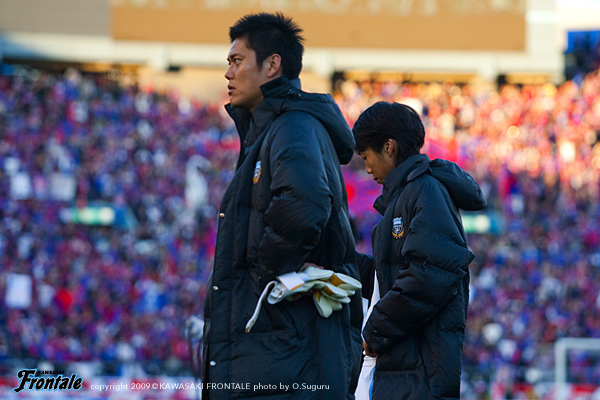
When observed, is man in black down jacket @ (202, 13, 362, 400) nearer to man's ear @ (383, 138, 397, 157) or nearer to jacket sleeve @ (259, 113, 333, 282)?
jacket sleeve @ (259, 113, 333, 282)

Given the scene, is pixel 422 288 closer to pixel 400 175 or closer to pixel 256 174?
pixel 400 175

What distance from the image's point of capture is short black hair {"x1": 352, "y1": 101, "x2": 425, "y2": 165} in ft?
12.0

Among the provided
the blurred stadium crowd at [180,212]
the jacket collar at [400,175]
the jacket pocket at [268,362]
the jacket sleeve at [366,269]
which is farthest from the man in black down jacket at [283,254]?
the blurred stadium crowd at [180,212]

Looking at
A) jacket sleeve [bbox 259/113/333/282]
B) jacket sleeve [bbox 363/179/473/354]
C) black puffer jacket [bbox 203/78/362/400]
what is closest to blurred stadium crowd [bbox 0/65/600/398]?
jacket sleeve [bbox 363/179/473/354]

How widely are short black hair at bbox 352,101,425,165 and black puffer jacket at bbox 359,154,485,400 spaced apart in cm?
13

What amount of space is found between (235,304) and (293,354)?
26cm

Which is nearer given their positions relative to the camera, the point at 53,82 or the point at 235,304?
the point at 235,304

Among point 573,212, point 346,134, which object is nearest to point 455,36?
point 573,212

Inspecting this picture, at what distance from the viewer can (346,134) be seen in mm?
3504

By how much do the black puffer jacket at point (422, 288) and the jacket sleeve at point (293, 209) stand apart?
404 millimetres

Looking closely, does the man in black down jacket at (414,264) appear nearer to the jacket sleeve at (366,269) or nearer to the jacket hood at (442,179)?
the jacket hood at (442,179)

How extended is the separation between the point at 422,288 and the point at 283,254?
537mm

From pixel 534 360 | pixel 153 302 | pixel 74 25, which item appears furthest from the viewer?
pixel 74 25

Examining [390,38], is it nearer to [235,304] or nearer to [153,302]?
[153,302]
